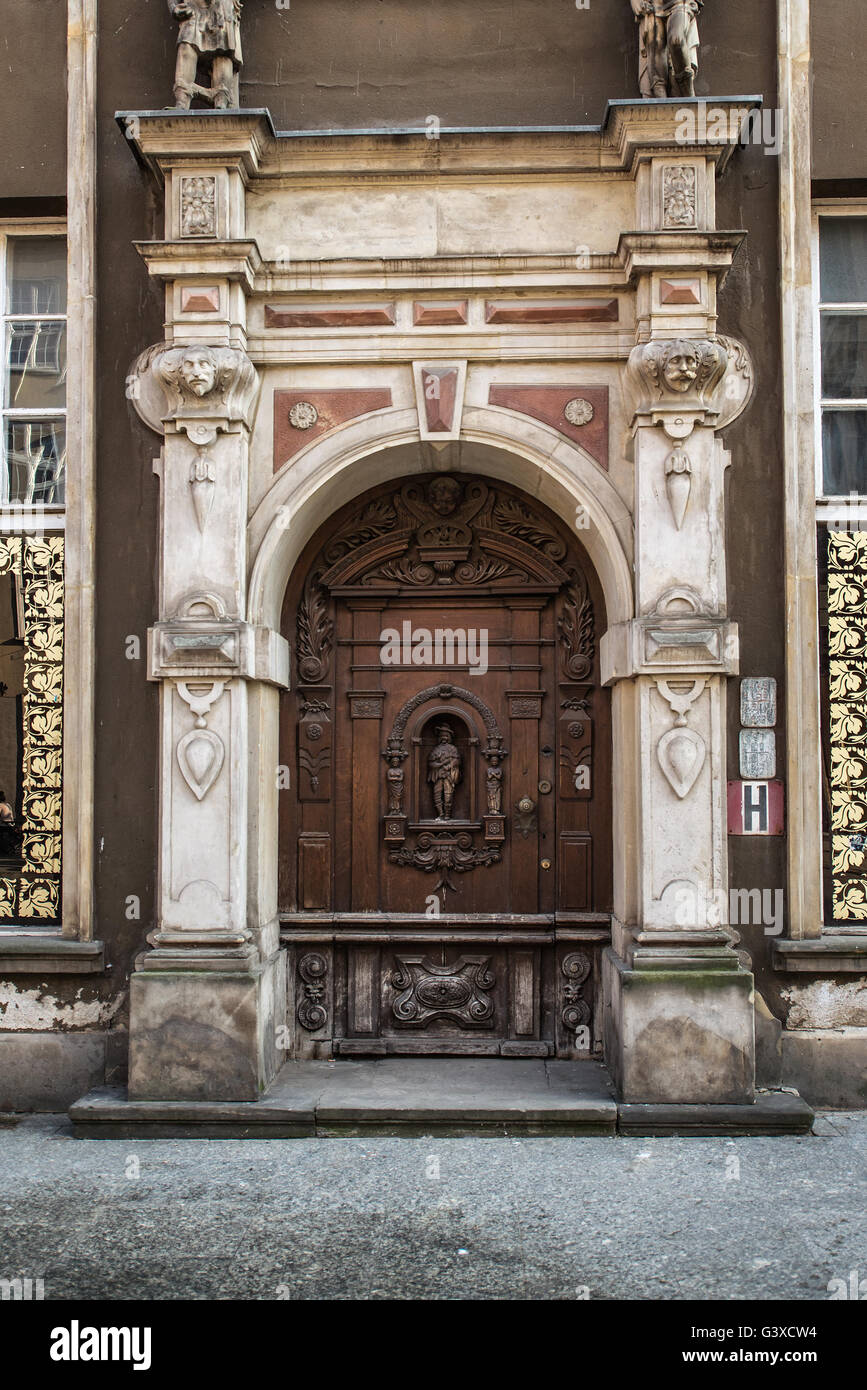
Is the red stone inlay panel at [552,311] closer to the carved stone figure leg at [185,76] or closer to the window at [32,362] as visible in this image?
the carved stone figure leg at [185,76]

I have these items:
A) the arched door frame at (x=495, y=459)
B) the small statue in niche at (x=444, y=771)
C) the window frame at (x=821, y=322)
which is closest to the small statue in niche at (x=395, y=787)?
the small statue in niche at (x=444, y=771)

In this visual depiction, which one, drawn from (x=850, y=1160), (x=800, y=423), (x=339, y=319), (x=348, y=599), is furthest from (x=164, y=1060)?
(x=800, y=423)

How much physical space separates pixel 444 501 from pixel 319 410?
2.95 feet

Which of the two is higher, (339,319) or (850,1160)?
(339,319)

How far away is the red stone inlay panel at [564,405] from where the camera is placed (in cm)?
619

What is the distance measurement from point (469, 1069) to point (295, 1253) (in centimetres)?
211

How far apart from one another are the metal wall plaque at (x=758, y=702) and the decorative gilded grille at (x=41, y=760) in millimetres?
3622

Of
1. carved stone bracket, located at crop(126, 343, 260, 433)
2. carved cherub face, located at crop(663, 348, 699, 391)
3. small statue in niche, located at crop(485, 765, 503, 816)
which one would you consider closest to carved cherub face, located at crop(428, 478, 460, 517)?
carved stone bracket, located at crop(126, 343, 260, 433)

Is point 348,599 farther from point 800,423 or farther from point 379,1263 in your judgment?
point 379,1263

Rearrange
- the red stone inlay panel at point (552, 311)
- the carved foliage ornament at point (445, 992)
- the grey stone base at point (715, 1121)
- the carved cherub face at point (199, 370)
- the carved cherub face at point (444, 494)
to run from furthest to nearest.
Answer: the carved cherub face at point (444, 494), the carved foliage ornament at point (445, 992), the red stone inlay panel at point (552, 311), the carved cherub face at point (199, 370), the grey stone base at point (715, 1121)

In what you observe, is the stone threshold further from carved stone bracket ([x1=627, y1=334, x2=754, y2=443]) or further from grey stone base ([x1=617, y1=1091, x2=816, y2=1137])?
carved stone bracket ([x1=627, y1=334, x2=754, y2=443])

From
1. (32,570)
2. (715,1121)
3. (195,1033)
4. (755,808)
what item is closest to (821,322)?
(755,808)

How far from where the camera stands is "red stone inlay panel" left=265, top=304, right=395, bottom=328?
6.21m

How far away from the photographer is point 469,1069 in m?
6.31
